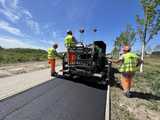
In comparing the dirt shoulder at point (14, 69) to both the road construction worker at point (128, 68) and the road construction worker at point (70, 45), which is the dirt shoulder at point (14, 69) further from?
the road construction worker at point (128, 68)

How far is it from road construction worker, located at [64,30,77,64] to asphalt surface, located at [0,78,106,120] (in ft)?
11.7

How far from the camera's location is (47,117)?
213 inches

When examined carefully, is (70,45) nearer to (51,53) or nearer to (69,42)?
(69,42)

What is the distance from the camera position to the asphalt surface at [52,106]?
18.0ft

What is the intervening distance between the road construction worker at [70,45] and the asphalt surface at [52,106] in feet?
11.7

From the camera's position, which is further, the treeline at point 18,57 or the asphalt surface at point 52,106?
the treeline at point 18,57

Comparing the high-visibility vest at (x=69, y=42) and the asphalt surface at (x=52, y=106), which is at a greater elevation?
the high-visibility vest at (x=69, y=42)

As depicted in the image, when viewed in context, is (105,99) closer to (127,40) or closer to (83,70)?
(83,70)

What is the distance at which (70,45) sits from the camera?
38.8ft

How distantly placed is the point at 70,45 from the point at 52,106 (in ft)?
19.4

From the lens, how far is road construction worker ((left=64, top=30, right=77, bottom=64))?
1163 cm

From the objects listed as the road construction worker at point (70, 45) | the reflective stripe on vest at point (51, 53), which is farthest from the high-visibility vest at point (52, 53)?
the road construction worker at point (70, 45)

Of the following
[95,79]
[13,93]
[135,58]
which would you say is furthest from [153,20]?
[13,93]

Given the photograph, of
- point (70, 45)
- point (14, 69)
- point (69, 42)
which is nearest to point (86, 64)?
point (70, 45)
